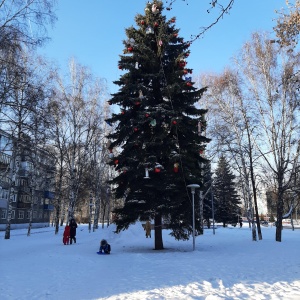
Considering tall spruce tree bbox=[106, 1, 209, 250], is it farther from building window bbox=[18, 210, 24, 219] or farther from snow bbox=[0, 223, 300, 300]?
building window bbox=[18, 210, 24, 219]

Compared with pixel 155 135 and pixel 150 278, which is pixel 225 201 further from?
pixel 150 278

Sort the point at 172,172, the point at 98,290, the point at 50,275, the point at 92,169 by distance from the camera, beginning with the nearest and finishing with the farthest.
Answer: the point at 98,290
the point at 50,275
the point at 172,172
the point at 92,169

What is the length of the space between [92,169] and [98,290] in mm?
25780

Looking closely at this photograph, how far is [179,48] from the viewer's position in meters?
17.0

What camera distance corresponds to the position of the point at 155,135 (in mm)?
15656

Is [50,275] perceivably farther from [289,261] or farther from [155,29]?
[155,29]

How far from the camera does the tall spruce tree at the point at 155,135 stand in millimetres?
15094

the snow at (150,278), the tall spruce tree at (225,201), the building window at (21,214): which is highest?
the tall spruce tree at (225,201)

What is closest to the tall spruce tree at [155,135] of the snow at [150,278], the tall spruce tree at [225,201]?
the snow at [150,278]

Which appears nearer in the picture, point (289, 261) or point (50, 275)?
point (50, 275)

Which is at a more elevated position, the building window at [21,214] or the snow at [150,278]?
the building window at [21,214]

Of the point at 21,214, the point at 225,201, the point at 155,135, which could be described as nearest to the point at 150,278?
the point at 155,135

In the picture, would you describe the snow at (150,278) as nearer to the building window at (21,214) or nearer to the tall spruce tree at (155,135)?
the tall spruce tree at (155,135)

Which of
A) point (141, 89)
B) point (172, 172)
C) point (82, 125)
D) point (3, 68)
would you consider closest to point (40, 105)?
point (3, 68)
